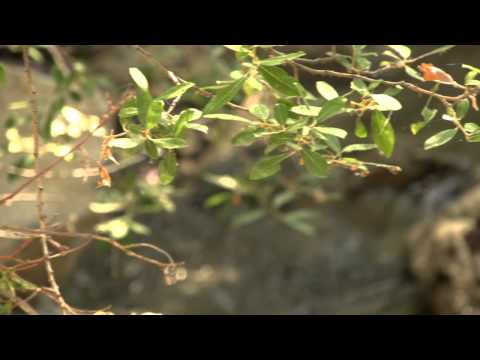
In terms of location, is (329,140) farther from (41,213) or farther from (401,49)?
(41,213)

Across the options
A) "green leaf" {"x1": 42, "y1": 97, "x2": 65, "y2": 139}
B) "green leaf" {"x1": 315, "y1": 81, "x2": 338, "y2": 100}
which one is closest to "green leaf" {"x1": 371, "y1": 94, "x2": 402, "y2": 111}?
"green leaf" {"x1": 315, "y1": 81, "x2": 338, "y2": 100}

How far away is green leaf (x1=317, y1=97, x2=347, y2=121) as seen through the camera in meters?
1.32

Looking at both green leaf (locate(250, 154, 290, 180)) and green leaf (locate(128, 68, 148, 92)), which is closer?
green leaf (locate(128, 68, 148, 92))

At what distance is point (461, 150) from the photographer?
4117 mm

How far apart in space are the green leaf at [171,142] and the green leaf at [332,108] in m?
0.25

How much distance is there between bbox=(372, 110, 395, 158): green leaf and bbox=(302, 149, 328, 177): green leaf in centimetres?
11

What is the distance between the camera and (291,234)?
13.6ft

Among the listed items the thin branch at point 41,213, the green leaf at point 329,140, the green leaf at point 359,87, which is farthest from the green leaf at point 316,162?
the thin branch at point 41,213

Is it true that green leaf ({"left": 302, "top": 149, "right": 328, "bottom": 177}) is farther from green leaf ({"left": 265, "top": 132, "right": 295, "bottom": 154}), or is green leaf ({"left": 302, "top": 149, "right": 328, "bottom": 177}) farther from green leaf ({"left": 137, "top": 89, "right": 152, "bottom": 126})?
green leaf ({"left": 137, "top": 89, "right": 152, "bottom": 126})

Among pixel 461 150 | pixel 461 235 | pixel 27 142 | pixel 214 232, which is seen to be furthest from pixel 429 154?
pixel 27 142

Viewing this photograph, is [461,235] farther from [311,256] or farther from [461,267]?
[311,256]

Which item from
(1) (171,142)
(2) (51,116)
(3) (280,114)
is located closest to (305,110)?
(3) (280,114)

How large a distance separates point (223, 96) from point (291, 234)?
9.47ft

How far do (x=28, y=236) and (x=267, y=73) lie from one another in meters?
0.68
